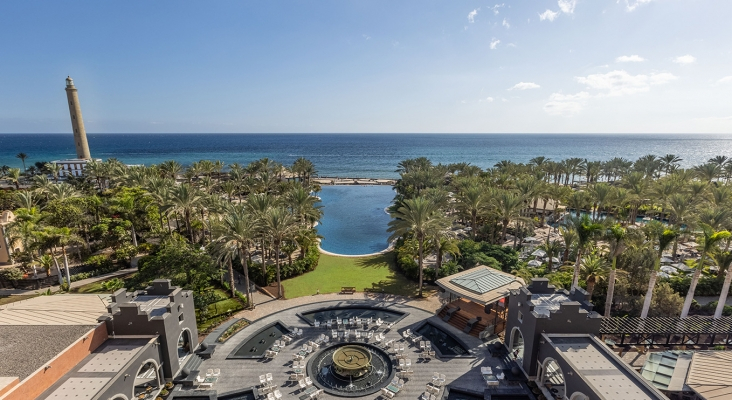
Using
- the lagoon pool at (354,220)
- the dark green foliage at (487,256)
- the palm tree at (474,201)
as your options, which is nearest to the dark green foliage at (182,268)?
the lagoon pool at (354,220)

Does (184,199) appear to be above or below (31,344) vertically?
above

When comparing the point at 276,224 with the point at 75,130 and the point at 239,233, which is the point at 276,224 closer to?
the point at 239,233

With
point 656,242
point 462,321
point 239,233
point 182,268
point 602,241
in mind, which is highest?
point 239,233

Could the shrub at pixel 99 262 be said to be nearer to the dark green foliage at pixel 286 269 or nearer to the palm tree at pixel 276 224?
the dark green foliage at pixel 286 269

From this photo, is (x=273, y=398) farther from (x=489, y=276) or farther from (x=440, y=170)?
(x=440, y=170)

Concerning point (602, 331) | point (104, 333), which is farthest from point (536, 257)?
point (104, 333)

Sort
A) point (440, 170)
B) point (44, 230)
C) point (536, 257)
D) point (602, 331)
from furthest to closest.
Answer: point (440, 170)
point (536, 257)
point (44, 230)
point (602, 331)

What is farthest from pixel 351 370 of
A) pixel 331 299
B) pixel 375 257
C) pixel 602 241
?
pixel 602 241
